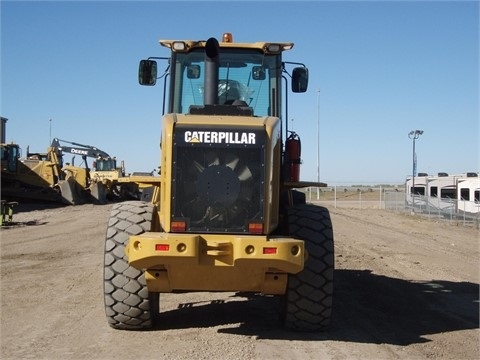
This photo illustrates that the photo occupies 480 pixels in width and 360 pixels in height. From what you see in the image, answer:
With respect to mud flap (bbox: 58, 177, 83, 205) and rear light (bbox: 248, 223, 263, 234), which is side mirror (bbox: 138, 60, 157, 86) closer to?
rear light (bbox: 248, 223, 263, 234)

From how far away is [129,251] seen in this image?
6266mm

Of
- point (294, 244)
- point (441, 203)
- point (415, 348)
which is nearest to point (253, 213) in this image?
point (294, 244)

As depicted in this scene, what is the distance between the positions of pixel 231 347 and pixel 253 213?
4.52ft

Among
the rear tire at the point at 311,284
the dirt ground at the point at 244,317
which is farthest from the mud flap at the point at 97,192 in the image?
the rear tire at the point at 311,284

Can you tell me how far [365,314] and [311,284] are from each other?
5.49 ft

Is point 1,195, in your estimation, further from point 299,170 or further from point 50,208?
point 299,170

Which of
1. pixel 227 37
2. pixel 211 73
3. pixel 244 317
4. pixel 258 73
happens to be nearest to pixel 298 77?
pixel 258 73

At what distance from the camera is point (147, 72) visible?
8.14 meters

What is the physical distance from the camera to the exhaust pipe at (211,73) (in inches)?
285

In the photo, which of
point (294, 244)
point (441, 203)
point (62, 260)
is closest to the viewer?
point (294, 244)

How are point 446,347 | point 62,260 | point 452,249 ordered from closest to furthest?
point 446,347
point 62,260
point 452,249

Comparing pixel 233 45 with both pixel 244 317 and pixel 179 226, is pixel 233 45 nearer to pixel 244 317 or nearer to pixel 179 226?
pixel 179 226

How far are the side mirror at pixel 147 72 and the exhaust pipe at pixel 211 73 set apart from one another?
1045 millimetres

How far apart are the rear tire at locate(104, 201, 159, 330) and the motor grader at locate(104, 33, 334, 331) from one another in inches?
0.4
